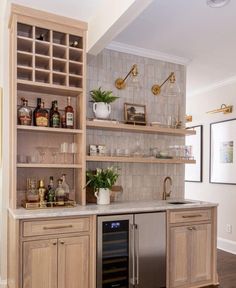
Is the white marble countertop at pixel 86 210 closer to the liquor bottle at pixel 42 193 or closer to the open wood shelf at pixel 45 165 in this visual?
the liquor bottle at pixel 42 193

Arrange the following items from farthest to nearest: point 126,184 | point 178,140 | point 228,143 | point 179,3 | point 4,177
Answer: point 228,143 < point 178,140 < point 126,184 < point 4,177 < point 179,3

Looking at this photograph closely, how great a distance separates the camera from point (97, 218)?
8.31ft

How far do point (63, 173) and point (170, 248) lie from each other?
1.30m

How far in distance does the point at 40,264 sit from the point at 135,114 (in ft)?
6.16

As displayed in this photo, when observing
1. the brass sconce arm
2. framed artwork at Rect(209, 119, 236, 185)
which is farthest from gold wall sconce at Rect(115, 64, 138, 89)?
framed artwork at Rect(209, 119, 236, 185)

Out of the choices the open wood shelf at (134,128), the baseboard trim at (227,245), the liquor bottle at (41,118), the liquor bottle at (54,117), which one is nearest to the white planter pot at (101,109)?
the open wood shelf at (134,128)

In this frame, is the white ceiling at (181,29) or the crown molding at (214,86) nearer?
the white ceiling at (181,29)

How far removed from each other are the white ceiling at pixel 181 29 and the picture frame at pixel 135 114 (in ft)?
2.29

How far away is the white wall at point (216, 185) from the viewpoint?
176 inches

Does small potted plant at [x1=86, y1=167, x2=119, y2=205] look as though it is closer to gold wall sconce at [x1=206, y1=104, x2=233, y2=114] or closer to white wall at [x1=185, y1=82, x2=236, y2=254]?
white wall at [x1=185, y1=82, x2=236, y2=254]

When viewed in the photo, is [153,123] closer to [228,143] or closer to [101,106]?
[101,106]

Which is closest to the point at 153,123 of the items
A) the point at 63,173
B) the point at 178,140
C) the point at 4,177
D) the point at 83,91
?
the point at 178,140

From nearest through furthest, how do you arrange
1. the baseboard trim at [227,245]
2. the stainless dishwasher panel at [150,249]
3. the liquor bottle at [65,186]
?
1. the stainless dishwasher panel at [150,249]
2. the liquor bottle at [65,186]
3. the baseboard trim at [227,245]

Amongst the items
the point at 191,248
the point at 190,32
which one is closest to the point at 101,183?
the point at 191,248
